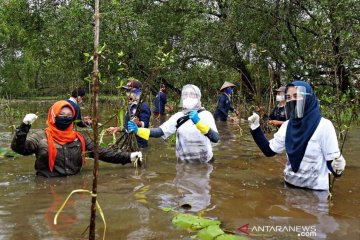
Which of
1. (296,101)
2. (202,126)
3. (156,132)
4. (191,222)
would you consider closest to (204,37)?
(156,132)

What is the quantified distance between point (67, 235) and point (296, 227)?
187 centimetres

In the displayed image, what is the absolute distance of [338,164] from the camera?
13.7ft

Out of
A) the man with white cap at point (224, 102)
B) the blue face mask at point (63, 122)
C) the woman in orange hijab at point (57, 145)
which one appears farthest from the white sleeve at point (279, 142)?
the man with white cap at point (224, 102)

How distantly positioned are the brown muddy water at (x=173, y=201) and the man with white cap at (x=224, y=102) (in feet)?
16.4

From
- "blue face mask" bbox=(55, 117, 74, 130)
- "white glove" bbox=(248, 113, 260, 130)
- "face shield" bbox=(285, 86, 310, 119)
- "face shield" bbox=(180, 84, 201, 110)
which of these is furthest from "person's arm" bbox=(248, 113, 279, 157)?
"blue face mask" bbox=(55, 117, 74, 130)

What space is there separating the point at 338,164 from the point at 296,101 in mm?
786

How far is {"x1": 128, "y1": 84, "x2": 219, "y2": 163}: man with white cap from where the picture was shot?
19.0 ft

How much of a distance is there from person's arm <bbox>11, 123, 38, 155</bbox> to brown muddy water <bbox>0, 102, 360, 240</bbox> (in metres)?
0.44

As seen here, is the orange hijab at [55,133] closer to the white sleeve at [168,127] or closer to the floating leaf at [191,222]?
the white sleeve at [168,127]

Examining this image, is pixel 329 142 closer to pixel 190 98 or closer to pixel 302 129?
pixel 302 129

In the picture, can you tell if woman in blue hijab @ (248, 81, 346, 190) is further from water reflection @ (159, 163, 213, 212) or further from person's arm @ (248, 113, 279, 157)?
water reflection @ (159, 163, 213, 212)

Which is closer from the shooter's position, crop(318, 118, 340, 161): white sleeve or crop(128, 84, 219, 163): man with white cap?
crop(318, 118, 340, 161): white sleeve

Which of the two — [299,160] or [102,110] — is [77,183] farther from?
[102,110]

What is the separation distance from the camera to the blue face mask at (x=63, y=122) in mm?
5258
